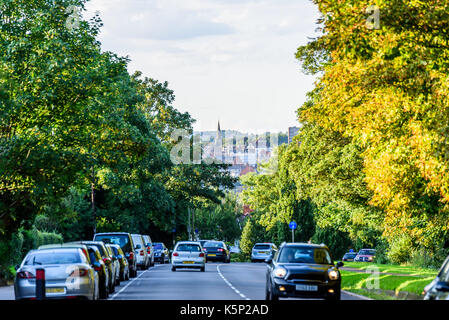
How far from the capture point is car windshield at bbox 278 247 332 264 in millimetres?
21938

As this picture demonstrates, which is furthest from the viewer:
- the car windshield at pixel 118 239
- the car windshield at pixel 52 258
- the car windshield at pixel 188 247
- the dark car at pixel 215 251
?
the dark car at pixel 215 251

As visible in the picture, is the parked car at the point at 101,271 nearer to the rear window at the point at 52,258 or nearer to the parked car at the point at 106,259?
the parked car at the point at 106,259

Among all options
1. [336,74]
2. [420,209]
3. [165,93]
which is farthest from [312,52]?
[165,93]

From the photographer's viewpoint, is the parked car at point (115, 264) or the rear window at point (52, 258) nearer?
the rear window at point (52, 258)

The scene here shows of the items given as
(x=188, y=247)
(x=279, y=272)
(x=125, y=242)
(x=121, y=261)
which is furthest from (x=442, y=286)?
(x=188, y=247)

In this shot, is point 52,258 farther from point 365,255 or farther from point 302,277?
point 365,255

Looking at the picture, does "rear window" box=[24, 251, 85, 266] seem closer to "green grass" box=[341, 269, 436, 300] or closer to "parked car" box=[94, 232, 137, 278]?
"green grass" box=[341, 269, 436, 300]

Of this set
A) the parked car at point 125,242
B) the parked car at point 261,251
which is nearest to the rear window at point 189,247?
the parked car at point 125,242

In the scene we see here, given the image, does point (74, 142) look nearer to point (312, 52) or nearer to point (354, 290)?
point (354, 290)

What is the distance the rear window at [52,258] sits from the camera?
63.7 feet

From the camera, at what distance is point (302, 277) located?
21000mm

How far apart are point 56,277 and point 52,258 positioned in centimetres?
62

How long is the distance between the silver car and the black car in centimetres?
457

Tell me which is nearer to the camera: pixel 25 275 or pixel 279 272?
pixel 25 275
